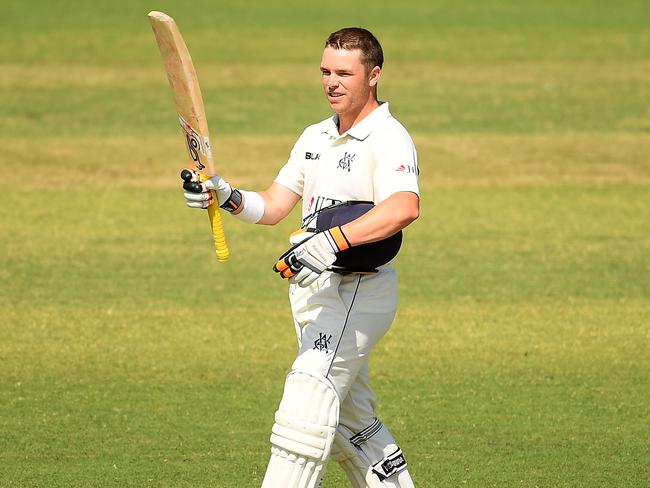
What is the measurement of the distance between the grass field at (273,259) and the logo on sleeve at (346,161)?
70.7 inches

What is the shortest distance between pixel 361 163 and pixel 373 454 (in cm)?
129

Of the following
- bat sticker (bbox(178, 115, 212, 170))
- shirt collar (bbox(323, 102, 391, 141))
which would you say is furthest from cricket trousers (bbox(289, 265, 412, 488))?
bat sticker (bbox(178, 115, 212, 170))

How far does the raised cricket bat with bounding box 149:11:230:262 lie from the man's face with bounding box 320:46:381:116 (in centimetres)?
59

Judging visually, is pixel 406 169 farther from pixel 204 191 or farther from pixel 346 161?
pixel 204 191

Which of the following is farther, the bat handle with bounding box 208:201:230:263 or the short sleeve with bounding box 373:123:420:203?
the bat handle with bounding box 208:201:230:263

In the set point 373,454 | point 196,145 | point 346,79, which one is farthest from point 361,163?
point 373,454

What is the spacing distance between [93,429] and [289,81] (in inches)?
458

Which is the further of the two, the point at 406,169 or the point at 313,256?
the point at 406,169

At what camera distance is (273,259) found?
10641 millimetres

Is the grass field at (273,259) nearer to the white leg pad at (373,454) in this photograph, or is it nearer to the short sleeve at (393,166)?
the white leg pad at (373,454)

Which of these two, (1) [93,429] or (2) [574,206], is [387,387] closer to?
(1) [93,429]

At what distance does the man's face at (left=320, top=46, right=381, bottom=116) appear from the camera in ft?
17.3

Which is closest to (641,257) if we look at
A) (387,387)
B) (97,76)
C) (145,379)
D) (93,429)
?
(387,387)

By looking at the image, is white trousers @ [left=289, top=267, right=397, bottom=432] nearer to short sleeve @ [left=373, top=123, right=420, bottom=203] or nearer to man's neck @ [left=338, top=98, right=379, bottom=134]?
short sleeve @ [left=373, top=123, right=420, bottom=203]
